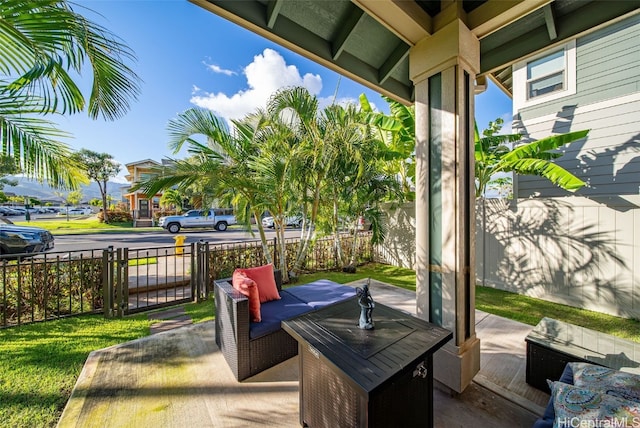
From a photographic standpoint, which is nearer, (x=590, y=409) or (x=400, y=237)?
(x=590, y=409)

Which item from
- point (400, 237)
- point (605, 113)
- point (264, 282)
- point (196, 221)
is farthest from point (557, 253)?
point (196, 221)

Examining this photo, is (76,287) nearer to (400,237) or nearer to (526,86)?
(400,237)

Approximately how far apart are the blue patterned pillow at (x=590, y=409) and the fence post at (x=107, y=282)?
17.7ft

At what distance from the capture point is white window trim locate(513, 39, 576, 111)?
6.18m

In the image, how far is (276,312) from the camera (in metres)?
3.05

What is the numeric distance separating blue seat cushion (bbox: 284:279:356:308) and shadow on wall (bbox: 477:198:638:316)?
3965mm

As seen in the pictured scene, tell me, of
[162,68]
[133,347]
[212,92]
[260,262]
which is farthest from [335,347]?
[212,92]

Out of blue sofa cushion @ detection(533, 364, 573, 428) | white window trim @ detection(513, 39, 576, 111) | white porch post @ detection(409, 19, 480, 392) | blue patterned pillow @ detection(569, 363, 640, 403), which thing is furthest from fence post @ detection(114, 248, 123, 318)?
white window trim @ detection(513, 39, 576, 111)

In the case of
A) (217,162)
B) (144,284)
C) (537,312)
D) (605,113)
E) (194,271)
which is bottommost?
(537,312)

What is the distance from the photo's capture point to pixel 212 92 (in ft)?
28.7

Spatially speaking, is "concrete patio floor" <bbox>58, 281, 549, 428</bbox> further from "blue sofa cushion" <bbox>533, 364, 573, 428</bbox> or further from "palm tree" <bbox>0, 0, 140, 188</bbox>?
"palm tree" <bbox>0, 0, 140, 188</bbox>

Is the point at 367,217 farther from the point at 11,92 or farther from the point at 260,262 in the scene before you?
the point at 11,92

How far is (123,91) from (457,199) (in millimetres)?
3909

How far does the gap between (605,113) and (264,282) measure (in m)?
8.31
